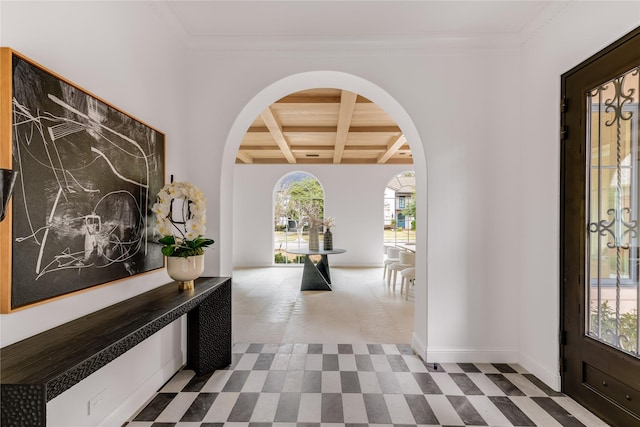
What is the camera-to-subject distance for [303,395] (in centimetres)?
237

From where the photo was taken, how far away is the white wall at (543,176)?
2.37 meters

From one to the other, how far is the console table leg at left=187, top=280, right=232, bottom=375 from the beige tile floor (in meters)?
0.65

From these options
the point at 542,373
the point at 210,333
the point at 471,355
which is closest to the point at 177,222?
the point at 210,333

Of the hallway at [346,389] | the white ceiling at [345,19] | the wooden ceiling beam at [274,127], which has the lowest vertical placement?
the hallway at [346,389]

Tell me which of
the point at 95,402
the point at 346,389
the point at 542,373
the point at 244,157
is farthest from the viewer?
the point at 244,157

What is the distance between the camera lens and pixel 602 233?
213 cm

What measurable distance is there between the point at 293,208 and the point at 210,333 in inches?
232

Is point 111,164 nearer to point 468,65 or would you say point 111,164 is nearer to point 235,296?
point 468,65

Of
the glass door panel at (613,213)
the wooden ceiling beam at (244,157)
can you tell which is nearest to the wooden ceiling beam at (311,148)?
the wooden ceiling beam at (244,157)

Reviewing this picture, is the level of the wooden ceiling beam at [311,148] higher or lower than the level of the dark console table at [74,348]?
higher

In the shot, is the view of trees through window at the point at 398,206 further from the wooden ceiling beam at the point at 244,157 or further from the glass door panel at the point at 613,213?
the glass door panel at the point at 613,213

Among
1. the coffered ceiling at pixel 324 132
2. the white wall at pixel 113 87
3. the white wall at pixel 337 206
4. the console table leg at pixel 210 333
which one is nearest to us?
the white wall at pixel 113 87

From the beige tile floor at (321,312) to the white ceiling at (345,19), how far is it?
3.02 m

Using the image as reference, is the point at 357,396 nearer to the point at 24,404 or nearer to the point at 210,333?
the point at 210,333
